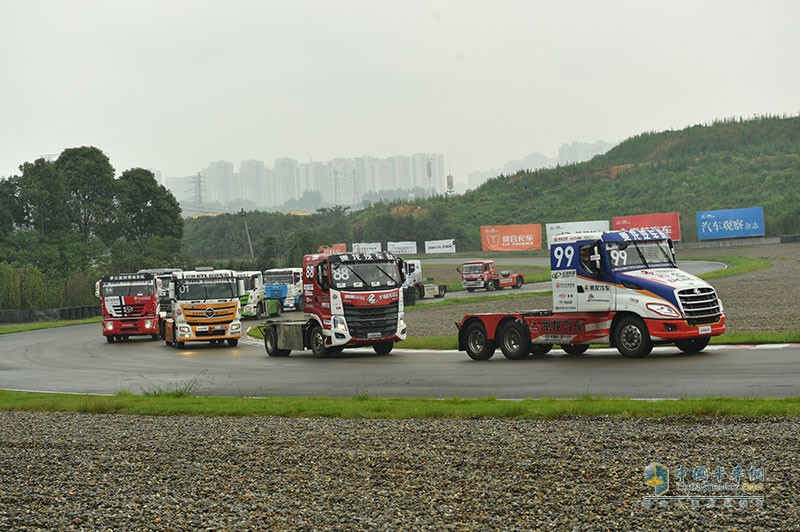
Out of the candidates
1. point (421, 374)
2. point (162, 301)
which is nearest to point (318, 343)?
point (421, 374)

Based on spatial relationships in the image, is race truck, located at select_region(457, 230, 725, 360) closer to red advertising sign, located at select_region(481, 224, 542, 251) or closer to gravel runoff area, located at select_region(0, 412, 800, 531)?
gravel runoff area, located at select_region(0, 412, 800, 531)

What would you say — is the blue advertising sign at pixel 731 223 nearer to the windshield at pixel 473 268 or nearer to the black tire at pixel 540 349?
the windshield at pixel 473 268

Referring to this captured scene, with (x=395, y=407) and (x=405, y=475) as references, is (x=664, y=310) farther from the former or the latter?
(x=405, y=475)

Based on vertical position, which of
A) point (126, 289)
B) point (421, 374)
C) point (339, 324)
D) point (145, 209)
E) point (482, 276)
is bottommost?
point (421, 374)

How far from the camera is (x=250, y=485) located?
10.4m

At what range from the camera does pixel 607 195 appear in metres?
141

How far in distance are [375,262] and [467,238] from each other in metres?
97.6

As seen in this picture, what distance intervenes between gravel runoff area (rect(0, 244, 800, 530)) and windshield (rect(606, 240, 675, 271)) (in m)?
9.83

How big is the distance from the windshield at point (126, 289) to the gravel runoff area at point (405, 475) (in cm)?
2728

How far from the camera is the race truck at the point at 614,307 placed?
864 inches

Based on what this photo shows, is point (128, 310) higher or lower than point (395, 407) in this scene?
higher

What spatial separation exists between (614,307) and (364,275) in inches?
337

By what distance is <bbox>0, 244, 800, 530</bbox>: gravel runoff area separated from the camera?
8469 millimetres

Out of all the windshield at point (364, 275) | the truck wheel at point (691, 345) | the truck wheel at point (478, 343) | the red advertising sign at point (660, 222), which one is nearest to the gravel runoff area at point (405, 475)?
the truck wheel at point (691, 345)
